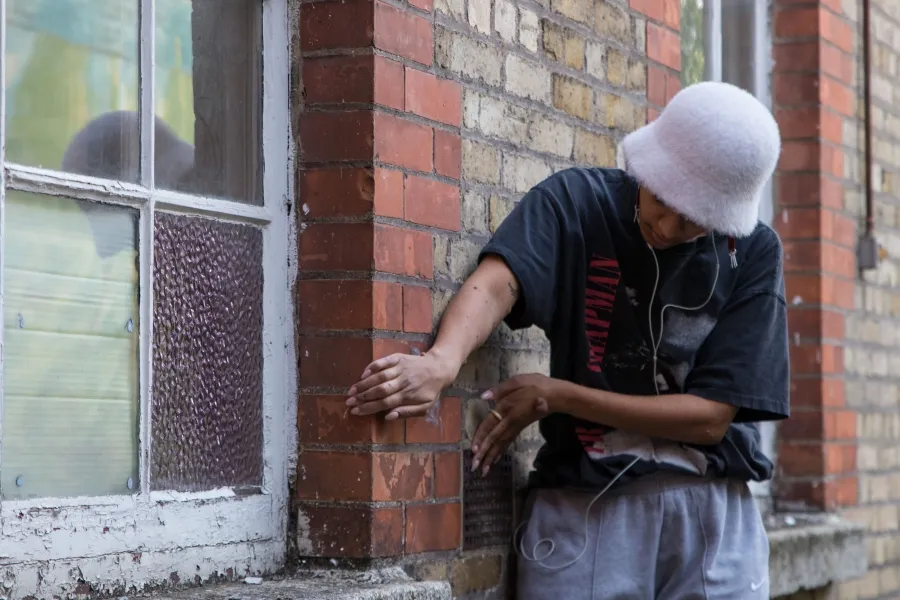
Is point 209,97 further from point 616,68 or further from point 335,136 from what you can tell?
point 616,68

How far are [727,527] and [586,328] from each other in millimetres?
580

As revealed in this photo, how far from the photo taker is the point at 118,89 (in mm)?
2441

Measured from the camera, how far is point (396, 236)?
9.00 ft

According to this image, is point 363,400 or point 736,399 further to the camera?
point 736,399

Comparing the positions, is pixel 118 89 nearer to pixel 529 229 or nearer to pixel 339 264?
pixel 339 264

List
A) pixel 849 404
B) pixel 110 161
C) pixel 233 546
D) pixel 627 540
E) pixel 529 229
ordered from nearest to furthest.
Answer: pixel 110 161
pixel 233 546
pixel 529 229
pixel 627 540
pixel 849 404

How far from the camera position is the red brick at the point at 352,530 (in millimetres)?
2645

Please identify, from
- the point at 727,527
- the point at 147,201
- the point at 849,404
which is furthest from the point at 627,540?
the point at 849,404

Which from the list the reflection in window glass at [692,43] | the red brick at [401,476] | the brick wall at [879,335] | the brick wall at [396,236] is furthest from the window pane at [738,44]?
the red brick at [401,476]

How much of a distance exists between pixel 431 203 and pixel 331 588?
85 cm

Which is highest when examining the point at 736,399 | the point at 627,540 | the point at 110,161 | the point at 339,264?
the point at 110,161

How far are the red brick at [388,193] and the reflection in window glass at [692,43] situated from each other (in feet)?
6.66

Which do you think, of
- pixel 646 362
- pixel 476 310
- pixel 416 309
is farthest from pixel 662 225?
pixel 416 309

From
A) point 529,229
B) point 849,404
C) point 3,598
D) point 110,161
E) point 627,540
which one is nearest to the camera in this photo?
point 3,598
